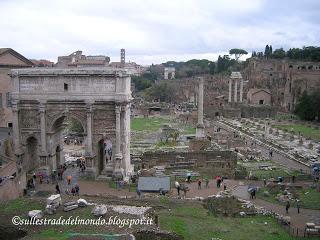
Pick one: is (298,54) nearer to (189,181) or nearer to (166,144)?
(166,144)

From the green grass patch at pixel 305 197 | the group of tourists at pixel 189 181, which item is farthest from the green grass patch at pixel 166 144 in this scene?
the green grass patch at pixel 305 197

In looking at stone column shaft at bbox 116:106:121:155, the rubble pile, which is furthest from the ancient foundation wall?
the rubble pile

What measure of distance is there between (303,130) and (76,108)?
36993 mm

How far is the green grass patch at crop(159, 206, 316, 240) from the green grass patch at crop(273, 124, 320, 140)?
31.9 m

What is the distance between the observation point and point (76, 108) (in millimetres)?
29281

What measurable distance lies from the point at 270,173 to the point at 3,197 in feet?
65.4

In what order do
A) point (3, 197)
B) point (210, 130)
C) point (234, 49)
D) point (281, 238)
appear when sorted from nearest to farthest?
point (281, 238) < point (3, 197) < point (210, 130) < point (234, 49)

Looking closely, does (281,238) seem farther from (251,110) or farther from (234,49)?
(234,49)

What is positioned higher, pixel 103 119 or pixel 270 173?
pixel 103 119

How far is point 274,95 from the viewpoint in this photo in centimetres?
9156

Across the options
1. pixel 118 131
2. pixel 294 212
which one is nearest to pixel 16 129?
pixel 118 131

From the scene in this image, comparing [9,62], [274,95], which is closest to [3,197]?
[9,62]

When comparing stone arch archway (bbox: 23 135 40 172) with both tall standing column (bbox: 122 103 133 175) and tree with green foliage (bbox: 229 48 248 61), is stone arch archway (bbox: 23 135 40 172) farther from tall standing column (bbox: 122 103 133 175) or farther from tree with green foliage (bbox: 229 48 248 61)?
tree with green foliage (bbox: 229 48 248 61)

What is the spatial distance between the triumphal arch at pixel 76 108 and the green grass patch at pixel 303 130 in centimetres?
2936
